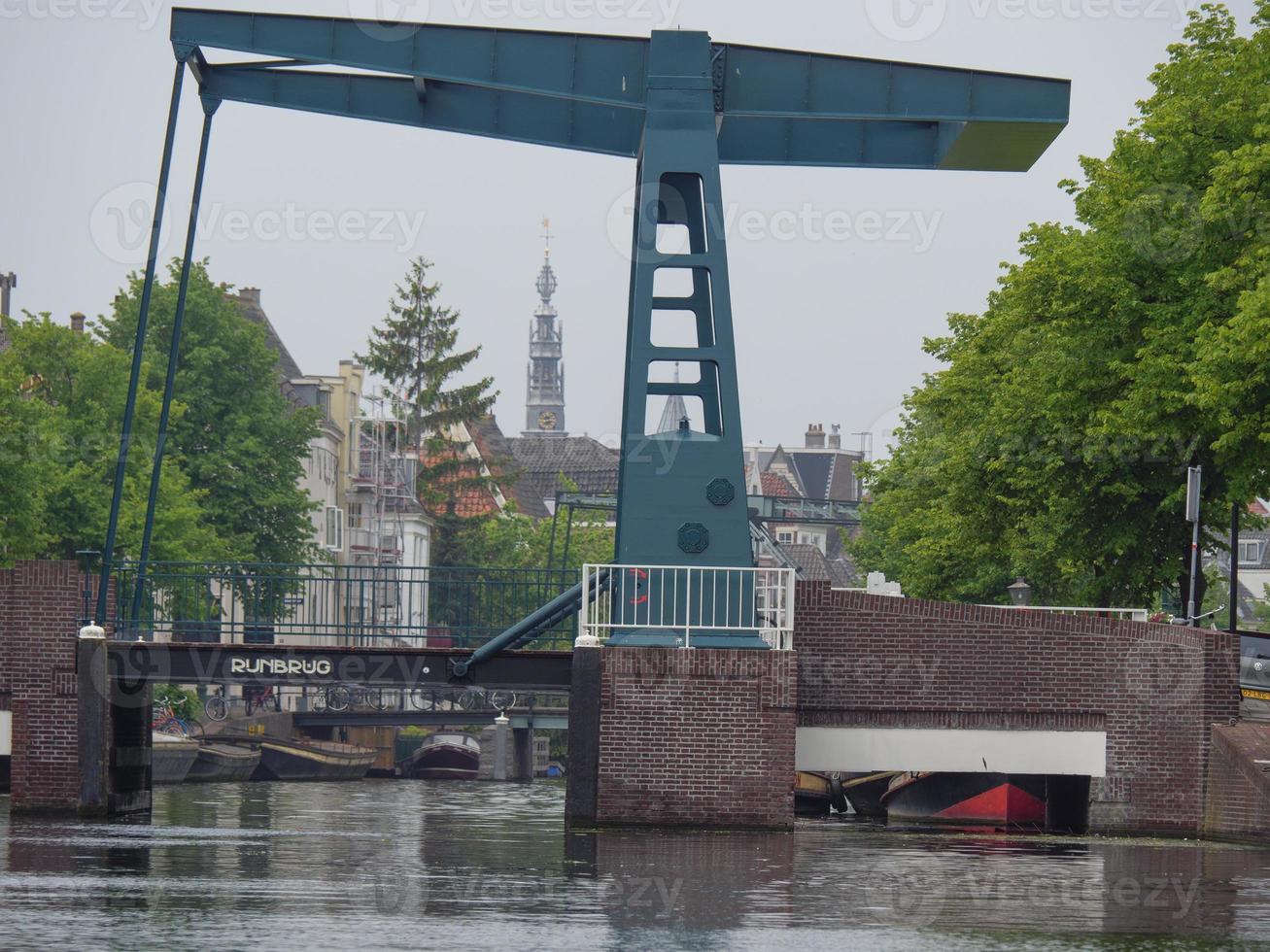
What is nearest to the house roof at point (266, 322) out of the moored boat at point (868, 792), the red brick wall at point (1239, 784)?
the moored boat at point (868, 792)

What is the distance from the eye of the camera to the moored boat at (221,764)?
169 ft

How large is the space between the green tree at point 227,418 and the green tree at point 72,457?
1.82 metres

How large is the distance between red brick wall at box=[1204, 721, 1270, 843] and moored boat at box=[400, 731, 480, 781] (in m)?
46.6

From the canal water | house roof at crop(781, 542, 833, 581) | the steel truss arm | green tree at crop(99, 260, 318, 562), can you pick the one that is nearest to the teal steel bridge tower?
the steel truss arm

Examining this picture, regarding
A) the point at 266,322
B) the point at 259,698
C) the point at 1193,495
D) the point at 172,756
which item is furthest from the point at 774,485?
the point at 1193,495

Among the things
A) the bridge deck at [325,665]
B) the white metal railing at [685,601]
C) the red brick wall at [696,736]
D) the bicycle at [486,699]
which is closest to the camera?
the red brick wall at [696,736]

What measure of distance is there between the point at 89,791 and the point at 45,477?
17827 millimetres

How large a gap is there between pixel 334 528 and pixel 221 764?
27.8 meters

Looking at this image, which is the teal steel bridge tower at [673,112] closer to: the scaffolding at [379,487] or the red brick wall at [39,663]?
the red brick wall at [39,663]

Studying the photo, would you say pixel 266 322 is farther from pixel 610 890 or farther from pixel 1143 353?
pixel 610 890

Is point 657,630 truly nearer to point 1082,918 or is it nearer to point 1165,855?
point 1165,855

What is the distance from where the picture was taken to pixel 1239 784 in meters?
22.8

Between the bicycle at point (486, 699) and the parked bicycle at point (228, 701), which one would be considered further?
the parked bicycle at point (228, 701)

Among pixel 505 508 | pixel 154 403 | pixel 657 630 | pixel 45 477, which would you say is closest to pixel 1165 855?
pixel 657 630
